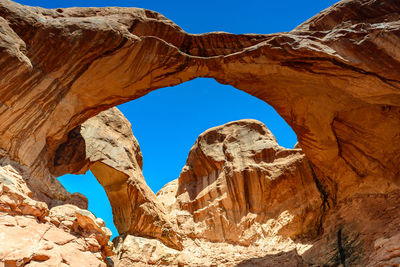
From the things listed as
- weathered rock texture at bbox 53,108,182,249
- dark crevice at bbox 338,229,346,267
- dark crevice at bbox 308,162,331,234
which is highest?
weathered rock texture at bbox 53,108,182,249

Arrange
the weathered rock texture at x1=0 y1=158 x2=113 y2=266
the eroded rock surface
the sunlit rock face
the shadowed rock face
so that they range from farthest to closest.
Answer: the sunlit rock face
the eroded rock surface
the shadowed rock face
the weathered rock texture at x1=0 y1=158 x2=113 y2=266

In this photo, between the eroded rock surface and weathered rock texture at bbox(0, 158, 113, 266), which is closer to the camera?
weathered rock texture at bbox(0, 158, 113, 266)

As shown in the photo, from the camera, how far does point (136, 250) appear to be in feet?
44.2

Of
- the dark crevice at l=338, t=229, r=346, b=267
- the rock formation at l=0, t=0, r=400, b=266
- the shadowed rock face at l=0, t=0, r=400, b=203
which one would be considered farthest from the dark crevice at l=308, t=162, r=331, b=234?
the dark crevice at l=338, t=229, r=346, b=267

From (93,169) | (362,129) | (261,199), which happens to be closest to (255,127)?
(261,199)

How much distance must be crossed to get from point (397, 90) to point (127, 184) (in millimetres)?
10568

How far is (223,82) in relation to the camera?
42.8 feet

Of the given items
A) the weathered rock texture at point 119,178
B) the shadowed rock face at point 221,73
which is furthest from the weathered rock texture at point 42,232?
the weathered rock texture at point 119,178

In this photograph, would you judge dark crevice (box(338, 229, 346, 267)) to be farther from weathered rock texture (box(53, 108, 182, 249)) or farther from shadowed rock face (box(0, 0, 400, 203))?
weathered rock texture (box(53, 108, 182, 249))

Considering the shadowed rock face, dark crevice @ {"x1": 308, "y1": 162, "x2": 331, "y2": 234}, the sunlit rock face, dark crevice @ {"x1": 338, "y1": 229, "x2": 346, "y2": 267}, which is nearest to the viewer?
the shadowed rock face

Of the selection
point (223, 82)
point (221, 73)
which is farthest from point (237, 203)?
point (221, 73)

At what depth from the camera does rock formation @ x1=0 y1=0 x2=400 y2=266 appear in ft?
32.2

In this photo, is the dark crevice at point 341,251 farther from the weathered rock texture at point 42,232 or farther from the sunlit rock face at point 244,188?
the weathered rock texture at point 42,232

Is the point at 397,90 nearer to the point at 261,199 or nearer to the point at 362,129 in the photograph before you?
the point at 362,129
